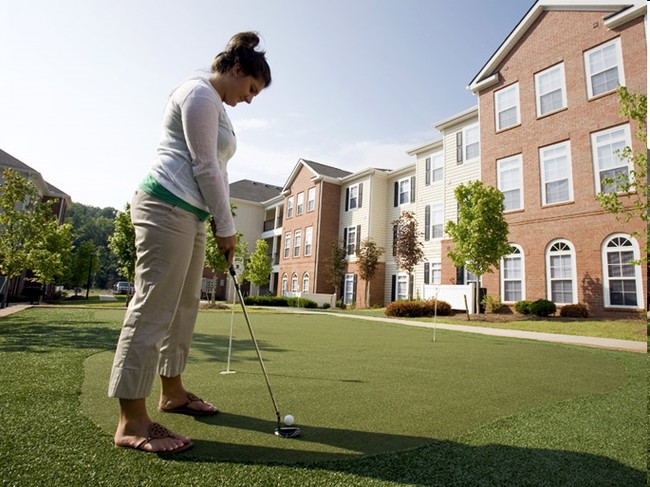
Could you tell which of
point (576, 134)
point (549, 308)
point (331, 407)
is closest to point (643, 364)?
point (331, 407)

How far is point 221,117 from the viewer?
2125 millimetres

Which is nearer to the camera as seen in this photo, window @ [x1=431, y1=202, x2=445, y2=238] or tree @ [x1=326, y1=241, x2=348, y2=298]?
window @ [x1=431, y1=202, x2=445, y2=238]

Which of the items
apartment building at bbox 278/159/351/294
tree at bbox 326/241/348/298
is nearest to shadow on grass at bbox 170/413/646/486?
tree at bbox 326/241/348/298

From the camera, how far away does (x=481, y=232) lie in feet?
42.9

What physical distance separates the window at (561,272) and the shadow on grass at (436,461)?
13.2 m

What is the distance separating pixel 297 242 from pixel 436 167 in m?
12.5

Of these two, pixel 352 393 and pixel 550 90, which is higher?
pixel 550 90

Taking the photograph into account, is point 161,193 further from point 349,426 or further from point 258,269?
point 258,269

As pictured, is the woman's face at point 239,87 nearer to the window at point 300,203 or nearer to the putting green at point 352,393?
the putting green at point 352,393

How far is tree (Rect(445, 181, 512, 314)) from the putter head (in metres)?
12.2

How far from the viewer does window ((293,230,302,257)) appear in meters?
29.0

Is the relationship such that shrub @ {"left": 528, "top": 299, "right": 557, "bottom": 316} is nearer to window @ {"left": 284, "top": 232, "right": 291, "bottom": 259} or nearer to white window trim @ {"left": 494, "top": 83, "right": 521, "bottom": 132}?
white window trim @ {"left": 494, "top": 83, "right": 521, "bottom": 132}

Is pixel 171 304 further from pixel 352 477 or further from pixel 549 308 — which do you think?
pixel 549 308

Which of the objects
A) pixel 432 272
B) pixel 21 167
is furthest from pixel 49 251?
pixel 432 272
